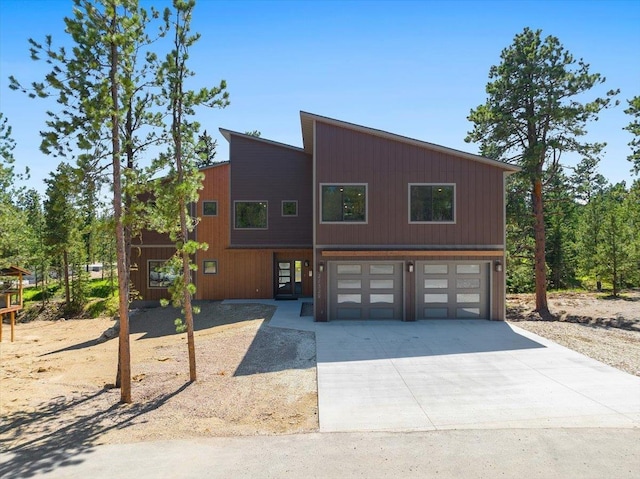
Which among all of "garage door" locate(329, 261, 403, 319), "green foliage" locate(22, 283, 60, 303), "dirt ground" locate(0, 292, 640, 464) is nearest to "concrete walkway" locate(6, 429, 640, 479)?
"dirt ground" locate(0, 292, 640, 464)

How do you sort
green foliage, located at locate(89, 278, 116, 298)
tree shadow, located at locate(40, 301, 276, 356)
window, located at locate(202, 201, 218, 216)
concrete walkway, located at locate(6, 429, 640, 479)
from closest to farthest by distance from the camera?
concrete walkway, located at locate(6, 429, 640, 479)
tree shadow, located at locate(40, 301, 276, 356)
window, located at locate(202, 201, 218, 216)
green foliage, located at locate(89, 278, 116, 298)

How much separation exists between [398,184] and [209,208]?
344 inches

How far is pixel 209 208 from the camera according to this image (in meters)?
17.6

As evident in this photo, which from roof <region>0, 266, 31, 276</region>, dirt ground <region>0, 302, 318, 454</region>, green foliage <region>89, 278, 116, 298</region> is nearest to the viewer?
dirt ground <region>0, 302, 318, 454</region>

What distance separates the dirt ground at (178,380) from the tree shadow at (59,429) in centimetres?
2

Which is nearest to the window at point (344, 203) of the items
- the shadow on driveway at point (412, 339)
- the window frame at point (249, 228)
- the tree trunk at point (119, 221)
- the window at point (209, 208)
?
the shadow on driveway at point (412, 339)

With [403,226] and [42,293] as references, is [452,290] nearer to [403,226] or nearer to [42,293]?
[403,226]

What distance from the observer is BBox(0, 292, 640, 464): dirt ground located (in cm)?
593

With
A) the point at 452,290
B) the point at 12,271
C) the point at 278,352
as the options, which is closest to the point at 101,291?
the point at 12,271

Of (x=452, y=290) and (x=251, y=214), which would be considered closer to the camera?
(x=452, y=290)

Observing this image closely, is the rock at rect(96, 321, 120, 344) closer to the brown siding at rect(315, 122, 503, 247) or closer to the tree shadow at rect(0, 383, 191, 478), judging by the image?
the tree shadow at rect(0, 383, 191, 478)

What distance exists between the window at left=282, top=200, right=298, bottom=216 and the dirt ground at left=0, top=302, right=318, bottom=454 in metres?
5.27

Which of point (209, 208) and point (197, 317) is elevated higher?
point (209, 208)

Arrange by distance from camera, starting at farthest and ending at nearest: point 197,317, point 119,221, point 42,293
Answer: point 42,293 < point 197,317 < point 119,221
